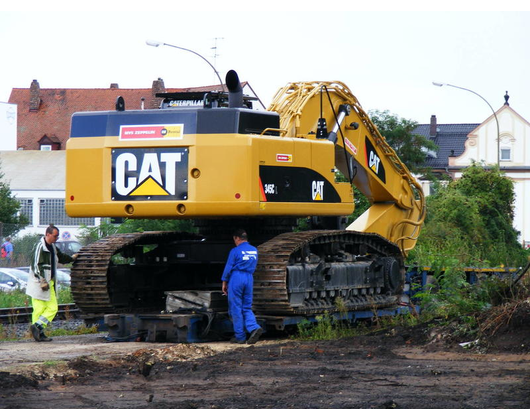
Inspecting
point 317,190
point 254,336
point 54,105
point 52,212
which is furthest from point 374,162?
point 54,105

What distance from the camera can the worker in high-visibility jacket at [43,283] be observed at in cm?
1462

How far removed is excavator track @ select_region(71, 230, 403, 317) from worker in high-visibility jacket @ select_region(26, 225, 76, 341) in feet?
1.06

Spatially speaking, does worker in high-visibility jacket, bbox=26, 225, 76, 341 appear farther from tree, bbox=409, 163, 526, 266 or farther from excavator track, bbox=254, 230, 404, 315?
tree, bbox=409, 163, 526, 266

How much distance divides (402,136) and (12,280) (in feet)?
80.7

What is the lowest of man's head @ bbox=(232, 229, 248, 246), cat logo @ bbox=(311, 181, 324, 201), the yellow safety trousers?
the yellow safety trousers

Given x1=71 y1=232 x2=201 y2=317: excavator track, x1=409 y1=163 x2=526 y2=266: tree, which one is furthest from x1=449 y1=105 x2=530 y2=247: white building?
x1=71 y1=232 x2=201 y2=317: excavator track

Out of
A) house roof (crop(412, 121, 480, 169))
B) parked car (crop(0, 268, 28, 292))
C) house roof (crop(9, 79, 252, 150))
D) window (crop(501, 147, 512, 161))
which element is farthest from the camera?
house roof (crop(9, 79, 252, 150))

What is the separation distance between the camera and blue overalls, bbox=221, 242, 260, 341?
13367 millimetres

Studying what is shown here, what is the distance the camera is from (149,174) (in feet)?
44.3

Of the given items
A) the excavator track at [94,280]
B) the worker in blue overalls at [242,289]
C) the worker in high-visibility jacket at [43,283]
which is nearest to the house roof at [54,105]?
the excavator track at [94,280]

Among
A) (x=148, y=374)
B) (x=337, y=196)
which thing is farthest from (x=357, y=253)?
(x=148, y=374)

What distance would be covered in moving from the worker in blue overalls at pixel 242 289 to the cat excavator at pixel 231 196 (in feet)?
0.93

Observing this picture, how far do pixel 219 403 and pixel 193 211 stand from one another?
16.1ft

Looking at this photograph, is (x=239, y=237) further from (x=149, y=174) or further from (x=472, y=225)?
(x=472, y=225)
